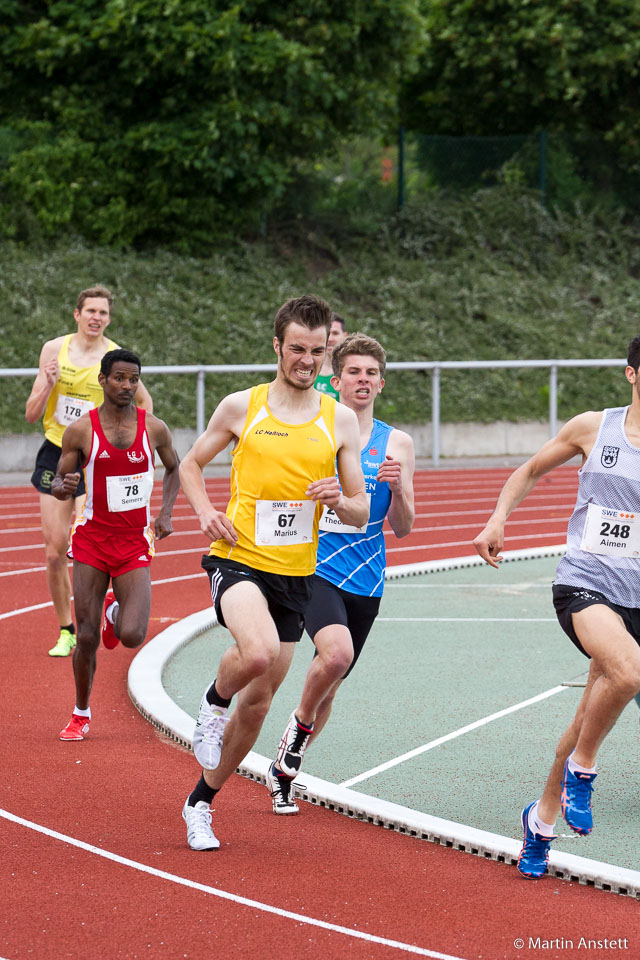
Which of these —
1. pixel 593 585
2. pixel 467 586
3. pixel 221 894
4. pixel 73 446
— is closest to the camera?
pixel 221 894

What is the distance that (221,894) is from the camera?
478 centimetres

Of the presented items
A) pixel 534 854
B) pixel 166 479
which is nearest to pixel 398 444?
pixel 166 479

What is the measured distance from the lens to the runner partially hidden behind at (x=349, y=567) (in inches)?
229

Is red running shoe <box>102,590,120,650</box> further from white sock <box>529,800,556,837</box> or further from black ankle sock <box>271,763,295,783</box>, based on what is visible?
white sock <box>529,800,556,837</box>

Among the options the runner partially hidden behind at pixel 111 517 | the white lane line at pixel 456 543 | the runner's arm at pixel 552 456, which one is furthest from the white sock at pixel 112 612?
the white lane line at pixel 456 543

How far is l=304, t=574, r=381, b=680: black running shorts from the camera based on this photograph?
19.5ft

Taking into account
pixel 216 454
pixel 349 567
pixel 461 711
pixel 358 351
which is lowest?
pixel 461 711

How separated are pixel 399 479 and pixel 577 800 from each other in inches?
67.5

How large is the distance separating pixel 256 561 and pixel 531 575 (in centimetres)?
735

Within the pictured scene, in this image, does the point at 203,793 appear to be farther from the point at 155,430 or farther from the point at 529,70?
the point at 529,70

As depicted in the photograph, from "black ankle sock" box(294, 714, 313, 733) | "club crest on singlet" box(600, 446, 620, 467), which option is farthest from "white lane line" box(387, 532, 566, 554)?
"club crest on singlet" box(600, 446, 620, 467)

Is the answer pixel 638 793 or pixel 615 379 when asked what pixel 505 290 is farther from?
pixel 638 793

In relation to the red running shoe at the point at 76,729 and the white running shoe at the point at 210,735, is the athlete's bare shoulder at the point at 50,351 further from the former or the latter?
the white running shoe at the point at 210,735

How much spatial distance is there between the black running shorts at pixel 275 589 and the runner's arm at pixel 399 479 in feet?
2.37
